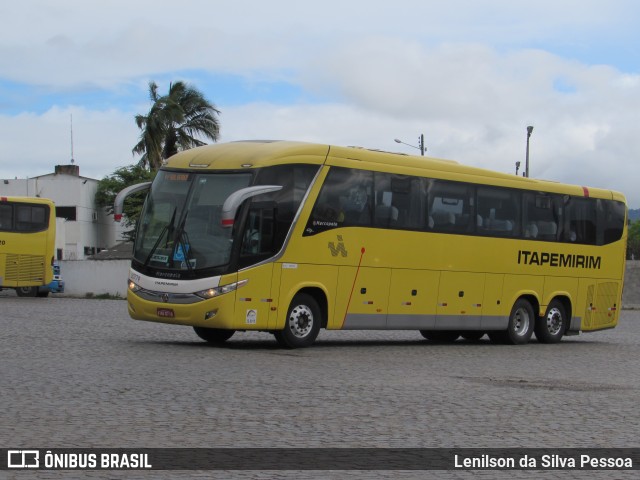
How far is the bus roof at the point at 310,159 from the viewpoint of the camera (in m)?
20.0

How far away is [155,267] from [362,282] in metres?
4.08

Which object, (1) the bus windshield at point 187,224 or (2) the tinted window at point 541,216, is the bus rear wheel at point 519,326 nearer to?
(2) the tinted window at point 541,216

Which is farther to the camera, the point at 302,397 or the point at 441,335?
the point at 441,335

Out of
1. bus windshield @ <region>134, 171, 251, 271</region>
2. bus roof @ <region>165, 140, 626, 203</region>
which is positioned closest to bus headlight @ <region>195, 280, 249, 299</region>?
bus windshield @ <region>134, 171, 251, 271</region>

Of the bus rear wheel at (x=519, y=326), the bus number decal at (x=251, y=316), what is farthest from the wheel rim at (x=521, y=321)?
the bus number decal at (x=251, y=316)

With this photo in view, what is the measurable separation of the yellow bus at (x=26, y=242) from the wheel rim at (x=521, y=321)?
23956 mm

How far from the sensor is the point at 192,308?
19.4m

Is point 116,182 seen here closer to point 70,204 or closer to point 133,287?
point 70,204

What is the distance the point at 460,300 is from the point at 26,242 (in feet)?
80.4

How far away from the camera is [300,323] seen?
67.4 ft

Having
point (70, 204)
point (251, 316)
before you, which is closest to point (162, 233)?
point (251, 316)

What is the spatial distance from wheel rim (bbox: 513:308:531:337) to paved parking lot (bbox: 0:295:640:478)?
116 inches

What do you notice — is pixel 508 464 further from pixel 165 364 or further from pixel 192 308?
pixel 192 308

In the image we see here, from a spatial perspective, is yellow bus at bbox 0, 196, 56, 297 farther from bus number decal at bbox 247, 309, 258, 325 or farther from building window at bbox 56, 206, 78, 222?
building window at bbox 56, 206, 78, 222
